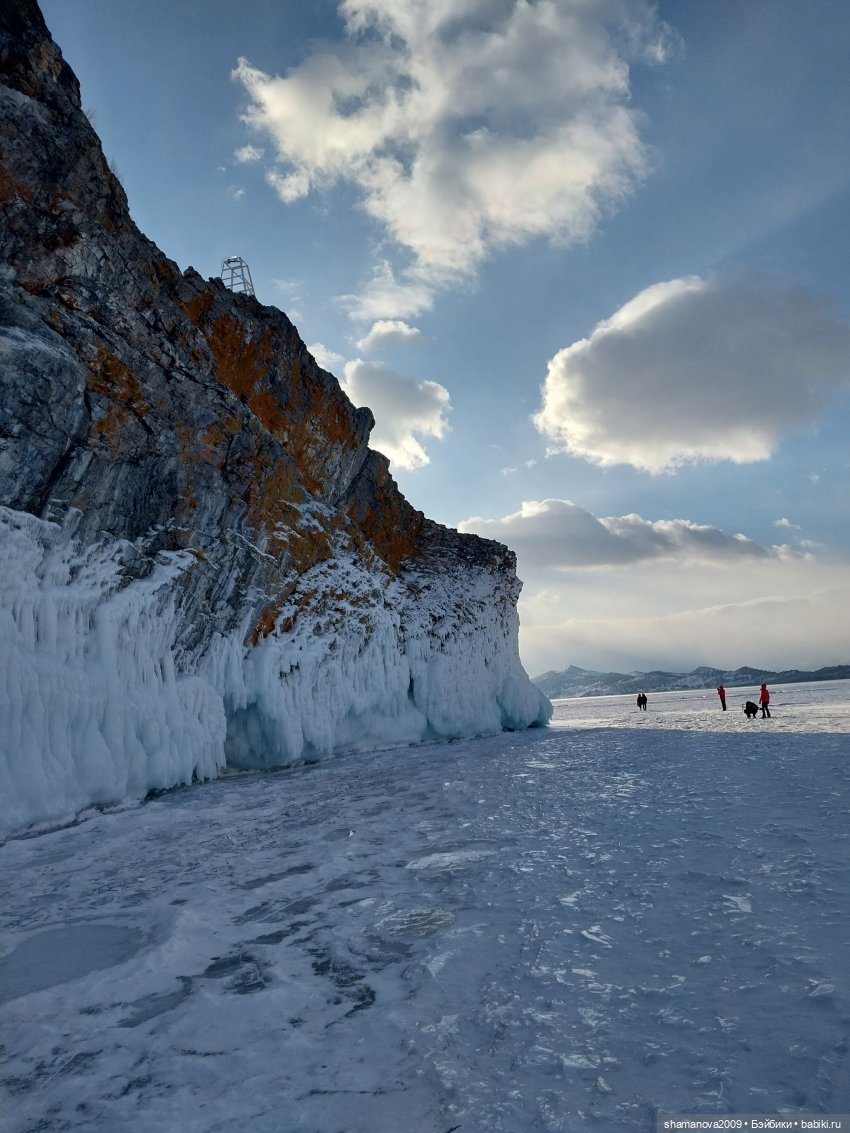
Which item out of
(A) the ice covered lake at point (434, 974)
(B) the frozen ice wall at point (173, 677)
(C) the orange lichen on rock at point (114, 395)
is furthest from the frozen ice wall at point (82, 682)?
(C) the orange lichen on rock at point (114, 395)

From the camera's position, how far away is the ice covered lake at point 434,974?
2.87m

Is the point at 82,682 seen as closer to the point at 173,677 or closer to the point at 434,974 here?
the point at 173,677

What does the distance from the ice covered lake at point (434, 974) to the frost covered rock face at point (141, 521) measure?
A: 3769 mm

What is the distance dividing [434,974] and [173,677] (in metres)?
11.7

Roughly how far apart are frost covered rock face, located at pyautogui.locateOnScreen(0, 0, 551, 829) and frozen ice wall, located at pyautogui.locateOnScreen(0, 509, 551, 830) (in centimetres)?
5

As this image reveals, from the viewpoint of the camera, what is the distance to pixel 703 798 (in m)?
9.63

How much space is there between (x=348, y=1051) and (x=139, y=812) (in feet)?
29.3

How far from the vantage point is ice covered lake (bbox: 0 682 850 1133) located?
287 cm

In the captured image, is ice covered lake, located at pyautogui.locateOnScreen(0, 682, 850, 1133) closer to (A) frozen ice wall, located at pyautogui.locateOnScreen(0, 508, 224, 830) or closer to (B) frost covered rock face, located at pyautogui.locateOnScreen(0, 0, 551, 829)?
(A) frozen ice wall, located at pyautogui.locateOnScreen(0, 508, 224, 830)

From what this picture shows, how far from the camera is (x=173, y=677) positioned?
14.2 m

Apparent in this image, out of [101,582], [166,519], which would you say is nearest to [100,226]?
[166,519]

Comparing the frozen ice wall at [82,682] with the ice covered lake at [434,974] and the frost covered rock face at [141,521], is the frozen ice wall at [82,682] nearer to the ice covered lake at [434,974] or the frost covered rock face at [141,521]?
the frost covered rock face at [141,521]

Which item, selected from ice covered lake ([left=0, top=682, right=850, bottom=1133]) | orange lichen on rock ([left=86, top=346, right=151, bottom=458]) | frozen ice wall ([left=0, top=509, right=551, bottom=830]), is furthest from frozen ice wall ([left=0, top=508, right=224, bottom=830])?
orange lichen on rock ([left=86, top=346, right=151, bottom=458])

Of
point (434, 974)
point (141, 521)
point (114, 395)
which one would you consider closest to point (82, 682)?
point (141, 521)
